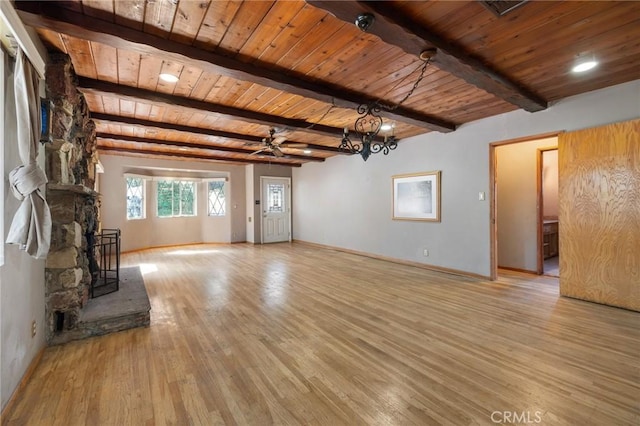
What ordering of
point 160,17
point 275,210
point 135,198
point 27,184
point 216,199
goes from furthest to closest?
point 275,210 → point 216,199 → point 135,198 → point 160,17 → point 27,184

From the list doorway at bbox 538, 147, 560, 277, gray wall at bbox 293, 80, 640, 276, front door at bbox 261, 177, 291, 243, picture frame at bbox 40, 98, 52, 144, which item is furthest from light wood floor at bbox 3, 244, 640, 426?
front door at bbox 261, 177, 291, 243

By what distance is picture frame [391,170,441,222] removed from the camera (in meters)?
5.14

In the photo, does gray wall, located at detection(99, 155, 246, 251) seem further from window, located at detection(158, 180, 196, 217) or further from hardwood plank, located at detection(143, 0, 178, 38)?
hardwood plank, located at detection(143, 0, 178, 38)

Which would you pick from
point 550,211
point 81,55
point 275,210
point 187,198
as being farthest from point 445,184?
point 187,198

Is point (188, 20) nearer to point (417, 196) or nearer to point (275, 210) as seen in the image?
point (417, 196)

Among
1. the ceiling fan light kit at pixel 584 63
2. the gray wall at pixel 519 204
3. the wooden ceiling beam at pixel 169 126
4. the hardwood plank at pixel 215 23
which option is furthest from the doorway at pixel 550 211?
the hardwood plank at pixel 215 23

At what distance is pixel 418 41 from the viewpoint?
7.08 ft

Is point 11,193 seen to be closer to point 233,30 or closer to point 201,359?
point 201,359

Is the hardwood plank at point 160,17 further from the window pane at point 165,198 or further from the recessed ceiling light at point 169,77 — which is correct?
the window pane at point 165,198

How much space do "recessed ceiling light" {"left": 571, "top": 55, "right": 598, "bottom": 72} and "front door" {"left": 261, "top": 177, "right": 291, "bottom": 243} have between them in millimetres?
7457

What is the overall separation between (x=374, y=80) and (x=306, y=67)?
2.58 ft

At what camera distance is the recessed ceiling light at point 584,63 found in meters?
2.61

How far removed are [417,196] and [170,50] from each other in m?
4.53

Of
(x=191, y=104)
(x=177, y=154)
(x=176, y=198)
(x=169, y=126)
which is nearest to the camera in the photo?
(x=191, y=104)
